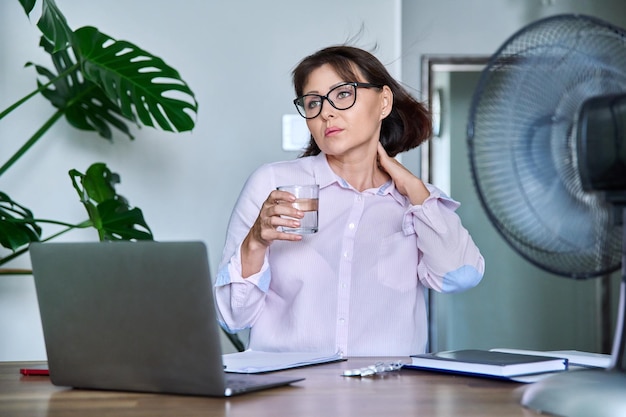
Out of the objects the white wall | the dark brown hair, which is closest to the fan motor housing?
the dark brown hair

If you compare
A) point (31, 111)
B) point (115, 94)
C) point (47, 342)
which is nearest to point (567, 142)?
point (47, 342)

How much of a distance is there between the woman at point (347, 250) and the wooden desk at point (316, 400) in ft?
2.15

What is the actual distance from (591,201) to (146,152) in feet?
7.86

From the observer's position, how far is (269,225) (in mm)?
1766

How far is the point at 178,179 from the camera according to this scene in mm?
3295

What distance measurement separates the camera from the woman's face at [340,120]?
2.09 meters

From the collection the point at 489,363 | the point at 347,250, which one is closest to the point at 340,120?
the point at 347,250

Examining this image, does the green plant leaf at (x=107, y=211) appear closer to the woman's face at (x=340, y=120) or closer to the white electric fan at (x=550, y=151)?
the woman's face at (x=340, y=120)

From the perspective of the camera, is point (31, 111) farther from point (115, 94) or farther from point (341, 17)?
point (341, 17)

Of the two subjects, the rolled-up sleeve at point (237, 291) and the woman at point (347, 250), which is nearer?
the rolled-up sleeve at point (237, 291)

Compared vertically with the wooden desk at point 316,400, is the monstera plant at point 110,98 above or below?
above

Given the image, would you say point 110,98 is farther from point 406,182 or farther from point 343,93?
point 406,182

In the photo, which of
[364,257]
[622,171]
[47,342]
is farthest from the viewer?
[364,257]

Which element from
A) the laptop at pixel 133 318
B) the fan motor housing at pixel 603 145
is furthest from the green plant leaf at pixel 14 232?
the fan motor housing at pixel 603 145
